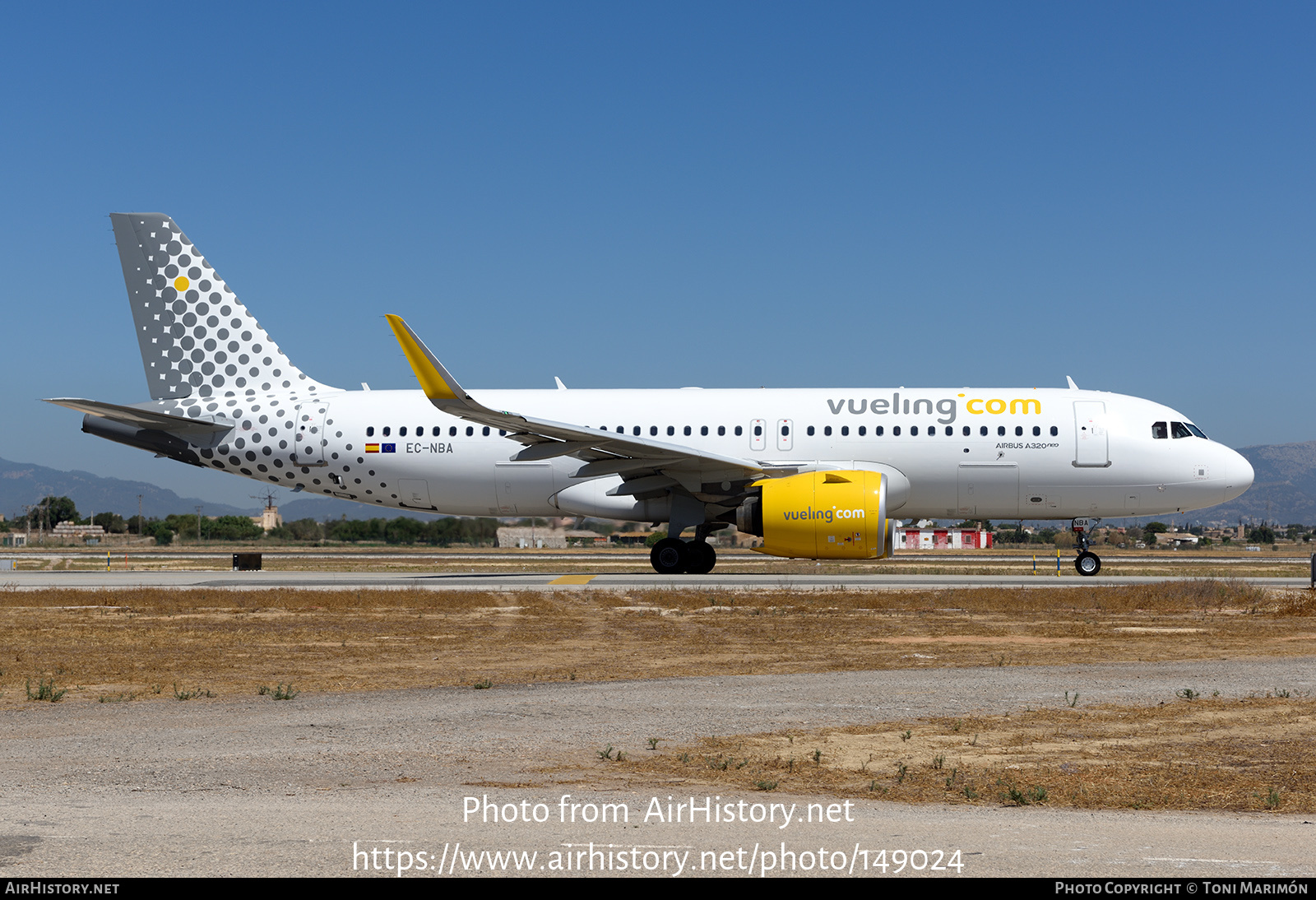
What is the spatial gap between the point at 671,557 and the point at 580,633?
9822 mm

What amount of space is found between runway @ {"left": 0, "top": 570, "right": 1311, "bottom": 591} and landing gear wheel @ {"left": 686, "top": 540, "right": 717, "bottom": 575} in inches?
7.3

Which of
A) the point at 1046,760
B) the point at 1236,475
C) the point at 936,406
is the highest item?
the point at 936,406

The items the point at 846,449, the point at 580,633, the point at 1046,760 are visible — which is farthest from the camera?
the point at 846,449

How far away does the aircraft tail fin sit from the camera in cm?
2648

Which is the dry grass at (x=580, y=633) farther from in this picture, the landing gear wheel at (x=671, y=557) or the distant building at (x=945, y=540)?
the distant building at (x=945, y=540)

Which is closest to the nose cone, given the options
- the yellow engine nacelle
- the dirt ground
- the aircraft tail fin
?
the dirt ground

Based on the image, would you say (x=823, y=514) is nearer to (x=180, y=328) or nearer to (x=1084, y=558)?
(x=1084, y=558)

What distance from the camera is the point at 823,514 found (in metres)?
21.2

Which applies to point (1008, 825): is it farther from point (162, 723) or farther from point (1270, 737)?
point (162, 723)

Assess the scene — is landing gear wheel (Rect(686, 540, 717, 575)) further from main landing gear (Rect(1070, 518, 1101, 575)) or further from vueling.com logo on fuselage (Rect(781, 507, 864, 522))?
main landing gear (Rect(1070, 518, 1101, 575))

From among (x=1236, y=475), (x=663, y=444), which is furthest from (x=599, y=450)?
(x=1236, y=475)

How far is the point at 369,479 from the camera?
25.8 metres

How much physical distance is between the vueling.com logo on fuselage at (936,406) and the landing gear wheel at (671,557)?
4.25 meters

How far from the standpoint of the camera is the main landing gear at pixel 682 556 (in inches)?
958
